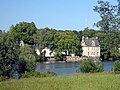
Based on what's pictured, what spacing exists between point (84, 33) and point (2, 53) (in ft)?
274

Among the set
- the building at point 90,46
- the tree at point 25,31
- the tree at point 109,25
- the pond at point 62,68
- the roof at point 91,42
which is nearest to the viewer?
the tree at point 109,25

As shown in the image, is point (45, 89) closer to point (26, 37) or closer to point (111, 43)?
point (111, 43)

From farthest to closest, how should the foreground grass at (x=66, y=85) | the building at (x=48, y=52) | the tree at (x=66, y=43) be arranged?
the building at (x=48, y=52)
the tree at (x=66, y=43)
the foreground grass at (x=66, y=85)

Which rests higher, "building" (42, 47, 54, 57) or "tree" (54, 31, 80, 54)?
"tree" (54, 31, 80, 54)

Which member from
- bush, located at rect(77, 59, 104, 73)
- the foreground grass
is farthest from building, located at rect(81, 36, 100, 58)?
the foreground grass

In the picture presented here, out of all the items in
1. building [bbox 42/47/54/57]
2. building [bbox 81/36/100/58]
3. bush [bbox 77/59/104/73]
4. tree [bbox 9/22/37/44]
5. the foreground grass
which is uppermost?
tree [bbox 9/22/37/44]

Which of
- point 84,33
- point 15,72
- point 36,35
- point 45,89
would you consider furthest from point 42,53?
point 45,89

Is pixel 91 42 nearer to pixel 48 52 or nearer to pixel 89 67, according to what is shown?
pixel 48 52

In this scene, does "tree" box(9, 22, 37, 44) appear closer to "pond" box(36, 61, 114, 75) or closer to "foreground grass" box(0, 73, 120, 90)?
"pond" box(36, 61, 114, 75)

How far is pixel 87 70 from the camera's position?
38.9 metres

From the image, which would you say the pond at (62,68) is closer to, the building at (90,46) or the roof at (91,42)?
the building at (90,46)

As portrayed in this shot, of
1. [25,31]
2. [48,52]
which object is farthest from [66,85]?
[25,31]

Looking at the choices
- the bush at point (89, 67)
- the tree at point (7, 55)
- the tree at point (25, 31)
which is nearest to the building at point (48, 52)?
the tree at point (25, 31)

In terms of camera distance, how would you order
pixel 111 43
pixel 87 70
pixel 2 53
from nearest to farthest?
pixel 111 43, pixel 87 70, pixel 2 53
